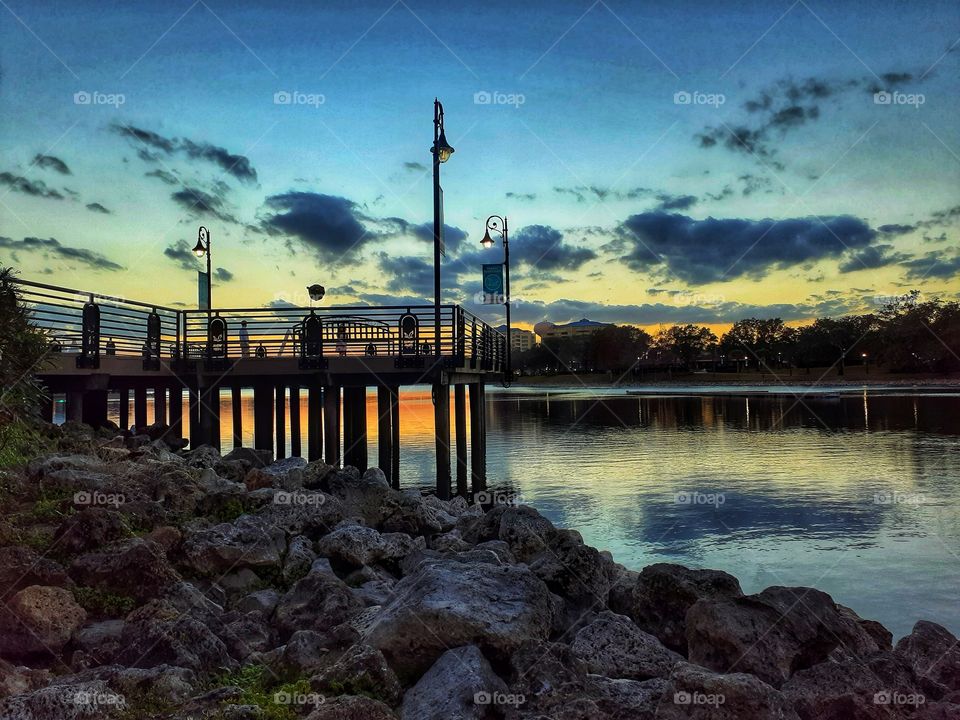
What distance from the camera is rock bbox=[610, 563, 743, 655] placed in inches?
304

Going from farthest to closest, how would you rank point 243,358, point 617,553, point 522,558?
point 243,358
point 617,553
point 522,558

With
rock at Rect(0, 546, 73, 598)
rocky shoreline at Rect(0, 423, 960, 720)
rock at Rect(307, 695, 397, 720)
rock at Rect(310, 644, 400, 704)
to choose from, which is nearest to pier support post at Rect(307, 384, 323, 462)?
rocky shoreline at Rect(0, 423, 960, 720)

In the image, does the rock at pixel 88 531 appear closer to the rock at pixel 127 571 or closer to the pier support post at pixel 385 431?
the rock at pixel 127 571

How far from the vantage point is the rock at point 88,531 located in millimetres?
7840

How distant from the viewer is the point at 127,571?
734 centimetres

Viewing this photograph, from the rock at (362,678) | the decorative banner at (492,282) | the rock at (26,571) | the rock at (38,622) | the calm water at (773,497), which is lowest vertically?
the calm water at (773,497)

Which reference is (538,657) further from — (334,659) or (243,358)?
(243,358)

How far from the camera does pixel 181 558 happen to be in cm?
844

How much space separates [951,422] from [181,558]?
43.7 metres

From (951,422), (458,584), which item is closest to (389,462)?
(458,584)

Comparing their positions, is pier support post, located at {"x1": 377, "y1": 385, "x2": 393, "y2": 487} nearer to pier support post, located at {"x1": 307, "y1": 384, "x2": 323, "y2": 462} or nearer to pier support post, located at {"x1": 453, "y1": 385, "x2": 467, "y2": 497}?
pier support post, located at {"x1": 307, "y1": 384, "x2": 323, "y2": 462}

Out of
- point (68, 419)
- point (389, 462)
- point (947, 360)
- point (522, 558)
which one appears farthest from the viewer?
point (947, 360)

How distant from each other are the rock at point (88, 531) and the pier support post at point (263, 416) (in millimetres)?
13753

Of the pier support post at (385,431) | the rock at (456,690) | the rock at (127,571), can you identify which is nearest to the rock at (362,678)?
the rock at (456,690)
